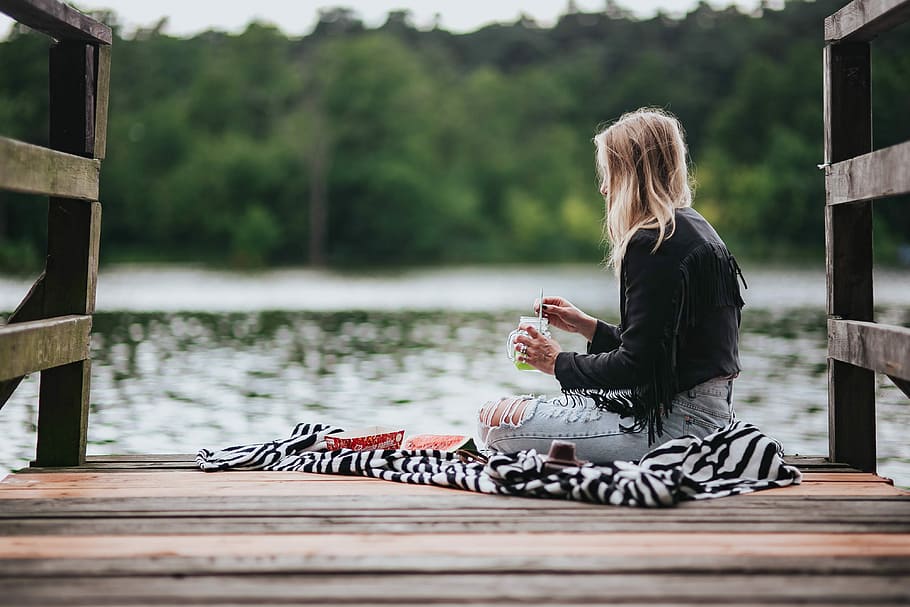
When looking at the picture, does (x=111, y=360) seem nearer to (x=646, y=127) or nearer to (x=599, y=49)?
(x=646, y=127)

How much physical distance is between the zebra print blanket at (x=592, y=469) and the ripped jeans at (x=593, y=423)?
51mm

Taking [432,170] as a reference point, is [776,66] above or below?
above

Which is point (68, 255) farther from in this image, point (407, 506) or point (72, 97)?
point (407, 506)

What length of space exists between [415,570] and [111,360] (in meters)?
9.45

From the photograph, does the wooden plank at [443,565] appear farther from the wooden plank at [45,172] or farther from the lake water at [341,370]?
the lake water at [341,370]

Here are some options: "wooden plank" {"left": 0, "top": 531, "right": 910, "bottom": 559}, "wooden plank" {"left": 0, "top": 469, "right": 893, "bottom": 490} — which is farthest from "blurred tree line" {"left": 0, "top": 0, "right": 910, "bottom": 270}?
"wooden plank" {"left": 0, "top": 531, "right": 910, "bottom": 559}

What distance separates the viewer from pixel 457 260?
168 ft

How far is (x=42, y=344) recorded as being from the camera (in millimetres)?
3051

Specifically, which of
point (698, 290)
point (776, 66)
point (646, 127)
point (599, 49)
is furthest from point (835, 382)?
point (599, 49)

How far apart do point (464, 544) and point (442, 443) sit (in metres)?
1.26

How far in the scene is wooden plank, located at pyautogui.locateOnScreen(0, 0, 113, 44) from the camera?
293 centimetres

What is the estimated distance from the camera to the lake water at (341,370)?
23.1 feet

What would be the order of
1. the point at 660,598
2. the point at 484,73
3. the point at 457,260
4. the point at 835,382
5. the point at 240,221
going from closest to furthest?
the point at 660,598 < the point at 835,382 < the point at 240,221 < the point at 457,260 < the point at 484,73

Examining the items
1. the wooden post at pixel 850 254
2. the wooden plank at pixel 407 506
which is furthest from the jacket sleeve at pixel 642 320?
the wooden post at pixel 850 254
